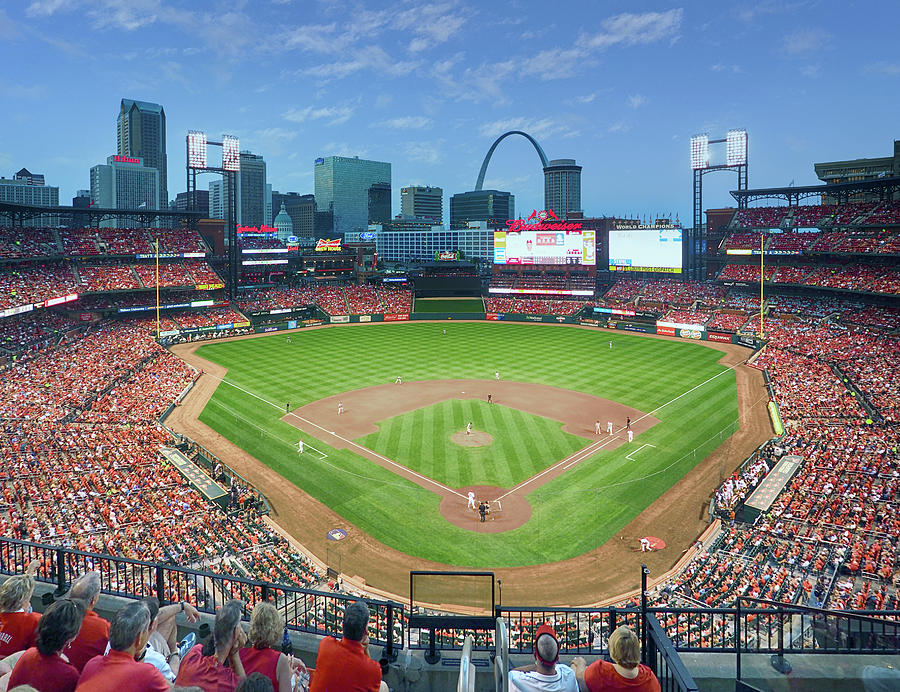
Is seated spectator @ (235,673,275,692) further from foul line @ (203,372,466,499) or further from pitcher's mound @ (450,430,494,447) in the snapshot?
pitcher's mound @ (450,430,494,447)

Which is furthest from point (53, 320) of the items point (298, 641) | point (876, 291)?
point (876, 291)

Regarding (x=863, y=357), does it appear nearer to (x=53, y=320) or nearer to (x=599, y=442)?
(x=599, y=442)

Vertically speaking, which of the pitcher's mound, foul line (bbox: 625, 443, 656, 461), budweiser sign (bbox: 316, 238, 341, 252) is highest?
budweiser sign (bbox: 316, 238, 341, 252)

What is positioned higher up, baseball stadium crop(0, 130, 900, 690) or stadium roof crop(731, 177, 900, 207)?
stadium roof crop(731, 177, 900, 207)

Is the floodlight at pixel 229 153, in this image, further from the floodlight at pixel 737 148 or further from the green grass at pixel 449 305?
the floodlight at pixel 737 148

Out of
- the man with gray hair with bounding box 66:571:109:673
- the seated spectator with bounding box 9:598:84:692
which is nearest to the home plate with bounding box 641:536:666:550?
the man with gray hair with bounding box 66:571:109:673

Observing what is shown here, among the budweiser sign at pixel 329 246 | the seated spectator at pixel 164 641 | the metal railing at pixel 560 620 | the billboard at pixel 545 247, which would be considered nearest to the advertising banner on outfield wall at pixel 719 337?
the billboard at pixel 545 247
